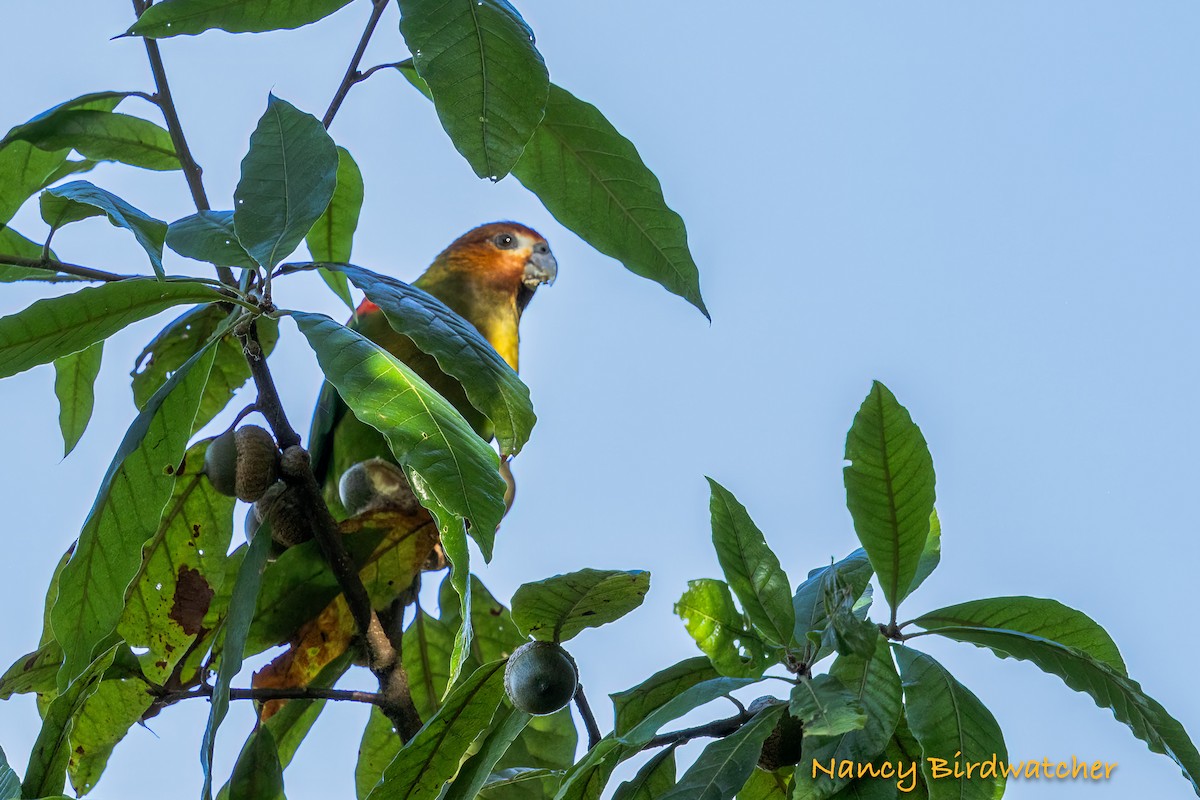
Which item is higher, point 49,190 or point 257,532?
point 49,190

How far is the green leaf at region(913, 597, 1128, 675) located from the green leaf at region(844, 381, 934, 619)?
0.25 feet

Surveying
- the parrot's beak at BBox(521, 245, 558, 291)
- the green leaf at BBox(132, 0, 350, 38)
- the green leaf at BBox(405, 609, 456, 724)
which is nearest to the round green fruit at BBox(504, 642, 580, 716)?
the green leaf at BBox(405, 609, 456, 724)

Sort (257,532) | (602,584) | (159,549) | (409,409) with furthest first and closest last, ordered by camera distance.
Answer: (159,549) < (257,532) < (602,584) < (409,409)

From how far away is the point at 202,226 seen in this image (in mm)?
1212

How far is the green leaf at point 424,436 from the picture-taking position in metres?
0.97

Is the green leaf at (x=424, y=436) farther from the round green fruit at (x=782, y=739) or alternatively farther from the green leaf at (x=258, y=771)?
the green leaf at (x=258, y=771)

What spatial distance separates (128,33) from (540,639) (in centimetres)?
74

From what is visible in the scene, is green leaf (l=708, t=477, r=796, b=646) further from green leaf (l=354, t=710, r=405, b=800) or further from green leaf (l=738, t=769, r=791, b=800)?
green leaf (l=354, t=710, r=405, b=800)

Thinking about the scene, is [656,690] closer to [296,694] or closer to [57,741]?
[296,694]

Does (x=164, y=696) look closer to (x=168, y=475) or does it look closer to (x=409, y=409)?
(x=168, y=475)

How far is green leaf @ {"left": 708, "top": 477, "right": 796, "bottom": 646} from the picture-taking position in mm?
1132

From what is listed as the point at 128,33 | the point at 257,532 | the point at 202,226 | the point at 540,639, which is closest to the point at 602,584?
the point at 540,639

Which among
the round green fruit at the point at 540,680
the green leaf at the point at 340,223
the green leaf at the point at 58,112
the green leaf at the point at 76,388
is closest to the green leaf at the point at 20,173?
the green leaf at the point at 58,112

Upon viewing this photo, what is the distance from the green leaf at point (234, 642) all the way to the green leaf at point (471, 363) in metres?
0.32
